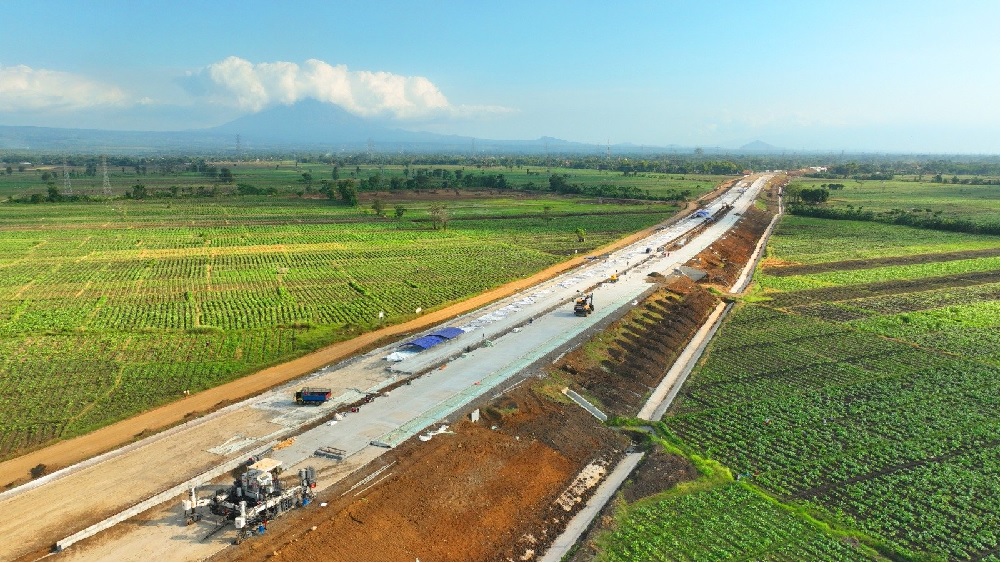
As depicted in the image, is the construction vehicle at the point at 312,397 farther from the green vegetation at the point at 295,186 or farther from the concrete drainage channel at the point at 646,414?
the green vegetation at the point at 295,186

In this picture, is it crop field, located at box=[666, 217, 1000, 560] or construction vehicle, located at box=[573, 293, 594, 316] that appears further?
construction vehicle, located at box=[573, 293, 594, 316]

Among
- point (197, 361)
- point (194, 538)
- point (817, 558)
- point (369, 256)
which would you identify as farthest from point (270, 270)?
point (817, 558)

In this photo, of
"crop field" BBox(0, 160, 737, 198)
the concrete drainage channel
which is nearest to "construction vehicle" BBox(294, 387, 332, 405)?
the concrete drainage channel

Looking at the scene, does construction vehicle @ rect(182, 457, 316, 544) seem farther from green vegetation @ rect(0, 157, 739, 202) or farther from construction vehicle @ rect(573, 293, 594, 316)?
green vegetation @ rect(0, 157, 739, 202)

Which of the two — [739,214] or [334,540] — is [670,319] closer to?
[334,540]

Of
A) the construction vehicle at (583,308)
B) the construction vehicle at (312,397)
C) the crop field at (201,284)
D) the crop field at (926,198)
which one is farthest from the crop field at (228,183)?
the construction vehicle at (312,397)

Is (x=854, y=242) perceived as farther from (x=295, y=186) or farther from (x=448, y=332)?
(x=295, y=186)

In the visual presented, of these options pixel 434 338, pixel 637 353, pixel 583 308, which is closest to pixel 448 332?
pixel 434 338
